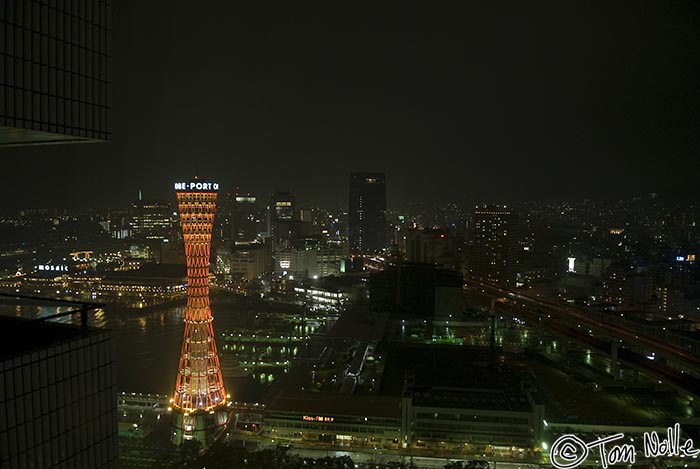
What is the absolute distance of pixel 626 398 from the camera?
8.54 m

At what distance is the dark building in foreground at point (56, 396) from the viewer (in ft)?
7.28

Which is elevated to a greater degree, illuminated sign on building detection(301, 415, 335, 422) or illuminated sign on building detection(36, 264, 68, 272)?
illuminated sign on building detection(36, 264, 68, 272)

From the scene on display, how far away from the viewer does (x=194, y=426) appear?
8.47 meters

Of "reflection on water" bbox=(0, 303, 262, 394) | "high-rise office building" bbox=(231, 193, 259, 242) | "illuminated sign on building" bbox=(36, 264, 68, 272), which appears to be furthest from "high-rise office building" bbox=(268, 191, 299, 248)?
"reflection on water" bbox=(0, 303, 262, 394)

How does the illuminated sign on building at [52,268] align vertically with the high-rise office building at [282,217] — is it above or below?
below

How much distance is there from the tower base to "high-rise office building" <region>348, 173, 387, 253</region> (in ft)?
83.5

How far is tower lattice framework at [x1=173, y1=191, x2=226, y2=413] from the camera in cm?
861

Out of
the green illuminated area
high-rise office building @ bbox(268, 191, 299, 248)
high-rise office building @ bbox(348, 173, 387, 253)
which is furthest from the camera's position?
high-rise office building @ bbox(348, 173, 387, 253)

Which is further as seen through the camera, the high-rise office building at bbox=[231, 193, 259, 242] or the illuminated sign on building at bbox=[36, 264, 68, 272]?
the high-rise office building at bbox=[231, 193, 259, 242]

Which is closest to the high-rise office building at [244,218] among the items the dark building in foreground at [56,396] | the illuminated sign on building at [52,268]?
the illuminated sign on building at [52,268]

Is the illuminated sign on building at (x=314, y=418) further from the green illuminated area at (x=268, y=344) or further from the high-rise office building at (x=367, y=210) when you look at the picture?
the high-rise office building at (x=367, y=210)

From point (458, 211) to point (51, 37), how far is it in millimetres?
35404

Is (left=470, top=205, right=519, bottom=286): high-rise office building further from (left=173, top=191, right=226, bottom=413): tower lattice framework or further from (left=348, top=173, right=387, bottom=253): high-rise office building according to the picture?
(left=173, top=191, right=226, bottom=413): tower lattice framework

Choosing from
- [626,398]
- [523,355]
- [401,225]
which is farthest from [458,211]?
→ [626,398]
